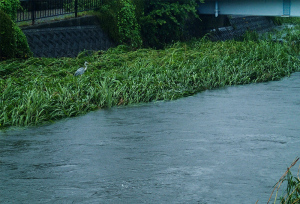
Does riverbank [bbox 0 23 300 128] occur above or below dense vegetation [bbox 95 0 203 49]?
below

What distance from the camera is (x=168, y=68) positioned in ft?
64.3

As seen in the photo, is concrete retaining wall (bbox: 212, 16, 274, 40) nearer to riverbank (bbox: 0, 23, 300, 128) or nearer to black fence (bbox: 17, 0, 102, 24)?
black fence (bbox: 17, 0, 102, 24)

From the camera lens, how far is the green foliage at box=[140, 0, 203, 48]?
2848 cm

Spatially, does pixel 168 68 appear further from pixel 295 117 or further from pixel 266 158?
pixel 266 158

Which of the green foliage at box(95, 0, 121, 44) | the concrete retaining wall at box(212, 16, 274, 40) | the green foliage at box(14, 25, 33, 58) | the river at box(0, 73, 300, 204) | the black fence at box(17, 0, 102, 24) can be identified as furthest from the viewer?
the concrete retaining wall at box(212, 16, 274, 40)

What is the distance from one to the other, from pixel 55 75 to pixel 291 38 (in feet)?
49.2

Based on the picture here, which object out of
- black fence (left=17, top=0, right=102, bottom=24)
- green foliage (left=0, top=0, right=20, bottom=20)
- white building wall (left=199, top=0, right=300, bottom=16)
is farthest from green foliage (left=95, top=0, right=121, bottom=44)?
white building wall (left=199, top=0, right=300, bottom=16)

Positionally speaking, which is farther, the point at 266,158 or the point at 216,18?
the point at 216,18

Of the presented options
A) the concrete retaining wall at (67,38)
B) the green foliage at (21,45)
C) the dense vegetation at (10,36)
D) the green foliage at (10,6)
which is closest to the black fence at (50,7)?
the concrete retaining wall at (67,38)

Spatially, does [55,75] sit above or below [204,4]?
below

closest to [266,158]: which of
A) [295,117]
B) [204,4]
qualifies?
[295,117]

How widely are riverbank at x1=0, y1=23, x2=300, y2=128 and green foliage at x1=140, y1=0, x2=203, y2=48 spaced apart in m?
3.77

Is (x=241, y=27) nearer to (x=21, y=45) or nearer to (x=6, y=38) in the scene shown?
(x=21, y=45)

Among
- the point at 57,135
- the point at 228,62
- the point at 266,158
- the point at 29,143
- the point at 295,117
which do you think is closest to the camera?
the point at 266,158
